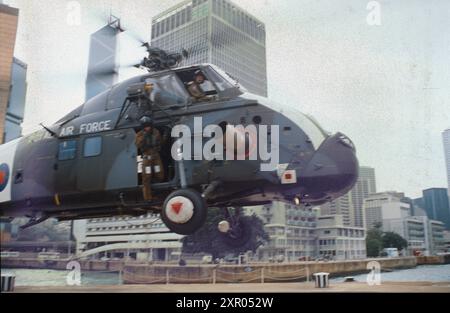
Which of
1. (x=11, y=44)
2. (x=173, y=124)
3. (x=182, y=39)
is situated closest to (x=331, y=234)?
(x=173, y=124)

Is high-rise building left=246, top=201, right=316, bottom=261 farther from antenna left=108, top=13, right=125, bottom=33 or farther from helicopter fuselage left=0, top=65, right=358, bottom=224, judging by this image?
antenna left=108, top=13, right=125, bottom=33

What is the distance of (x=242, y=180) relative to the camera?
16.6 feet

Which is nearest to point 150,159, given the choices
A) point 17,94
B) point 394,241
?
point 17,94

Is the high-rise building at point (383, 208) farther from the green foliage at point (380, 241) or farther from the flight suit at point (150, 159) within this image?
the flight suit at point (150, 159)

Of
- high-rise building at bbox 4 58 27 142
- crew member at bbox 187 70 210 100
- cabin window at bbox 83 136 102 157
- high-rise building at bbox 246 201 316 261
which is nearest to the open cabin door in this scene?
cabin window at bbox 83 136 102 157

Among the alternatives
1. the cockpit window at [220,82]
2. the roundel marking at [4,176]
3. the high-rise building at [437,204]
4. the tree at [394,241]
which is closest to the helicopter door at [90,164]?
the roundel marking at [4,176]

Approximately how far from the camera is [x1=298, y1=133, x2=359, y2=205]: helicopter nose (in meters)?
4.80

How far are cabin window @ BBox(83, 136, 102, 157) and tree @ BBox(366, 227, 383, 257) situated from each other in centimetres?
342

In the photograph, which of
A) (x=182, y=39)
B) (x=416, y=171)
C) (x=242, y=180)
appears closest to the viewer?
(x=242, y=180)

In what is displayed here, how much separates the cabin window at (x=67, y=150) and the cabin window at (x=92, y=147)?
0.18 metres

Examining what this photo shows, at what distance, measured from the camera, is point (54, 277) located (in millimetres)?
5625

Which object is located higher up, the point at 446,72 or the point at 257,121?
the point at 446,72
